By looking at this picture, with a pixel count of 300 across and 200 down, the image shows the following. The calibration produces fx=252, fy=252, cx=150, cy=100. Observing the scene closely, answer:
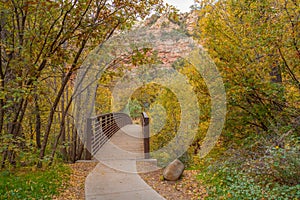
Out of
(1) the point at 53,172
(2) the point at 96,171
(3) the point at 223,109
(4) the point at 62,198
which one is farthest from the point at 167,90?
(4) the point at 62,198

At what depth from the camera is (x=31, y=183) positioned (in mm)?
3539

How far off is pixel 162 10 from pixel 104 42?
121 cm

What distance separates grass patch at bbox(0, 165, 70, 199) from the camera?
Answer: 3.18 metres

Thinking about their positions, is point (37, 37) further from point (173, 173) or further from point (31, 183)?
point (173, 173)

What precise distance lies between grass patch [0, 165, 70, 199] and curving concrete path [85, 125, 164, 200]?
0.47 meters

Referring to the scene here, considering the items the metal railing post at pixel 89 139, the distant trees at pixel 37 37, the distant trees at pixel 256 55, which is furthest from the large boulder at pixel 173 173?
the metal railing post at pixel 89 139

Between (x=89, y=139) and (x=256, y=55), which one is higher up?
(x=256, y=55)

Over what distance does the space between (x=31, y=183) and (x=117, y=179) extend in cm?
133

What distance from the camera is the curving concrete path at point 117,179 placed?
11.4ft

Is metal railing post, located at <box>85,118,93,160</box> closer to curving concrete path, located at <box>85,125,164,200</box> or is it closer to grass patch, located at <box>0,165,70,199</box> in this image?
curving concrete path, located at <box>85,125,164,200</box>

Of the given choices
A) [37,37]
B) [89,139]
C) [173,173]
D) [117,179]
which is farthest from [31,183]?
[89,139]

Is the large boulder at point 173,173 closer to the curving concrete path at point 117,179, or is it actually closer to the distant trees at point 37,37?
the curving concrete path at point 117,179

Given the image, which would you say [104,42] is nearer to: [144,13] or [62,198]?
[144,13]

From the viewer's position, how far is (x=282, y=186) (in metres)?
2.97
